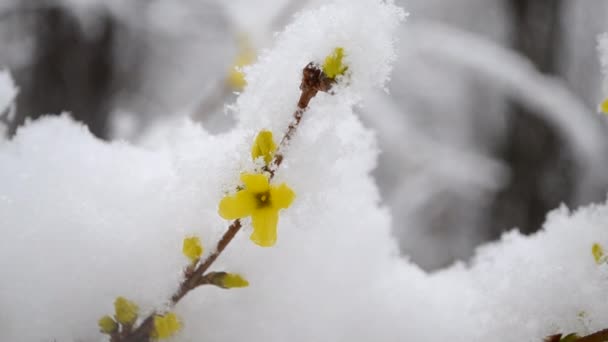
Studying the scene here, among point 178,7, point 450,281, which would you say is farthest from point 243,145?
point 178,7

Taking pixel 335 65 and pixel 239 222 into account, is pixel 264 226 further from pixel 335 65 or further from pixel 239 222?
pixel 335 65

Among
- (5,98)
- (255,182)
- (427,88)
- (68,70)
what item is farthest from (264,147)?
(427,88)

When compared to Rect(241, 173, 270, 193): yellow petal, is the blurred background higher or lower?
higher

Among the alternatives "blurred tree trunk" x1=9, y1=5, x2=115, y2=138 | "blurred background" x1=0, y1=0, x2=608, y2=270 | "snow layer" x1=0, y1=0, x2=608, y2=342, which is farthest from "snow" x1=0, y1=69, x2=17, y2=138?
"blurred tree trunk" x1=9, y1=5, x2=115, y2=138

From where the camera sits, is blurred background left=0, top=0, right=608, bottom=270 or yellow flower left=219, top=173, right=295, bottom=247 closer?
yellow flower left=219, top=173, right=295, bottom=247

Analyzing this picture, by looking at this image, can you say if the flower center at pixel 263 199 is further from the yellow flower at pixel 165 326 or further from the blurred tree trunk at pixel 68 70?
the blurred tree trunk at pixel 68 70

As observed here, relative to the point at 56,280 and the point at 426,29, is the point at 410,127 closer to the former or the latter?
the point at 426,29

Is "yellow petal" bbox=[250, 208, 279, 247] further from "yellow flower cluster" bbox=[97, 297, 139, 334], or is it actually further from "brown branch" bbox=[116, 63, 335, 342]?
"yellow flower cluster" bbox=[97, 297, 139, 334]

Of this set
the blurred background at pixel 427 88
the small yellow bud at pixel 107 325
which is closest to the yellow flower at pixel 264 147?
the small yellow bud at pixel 107 325
